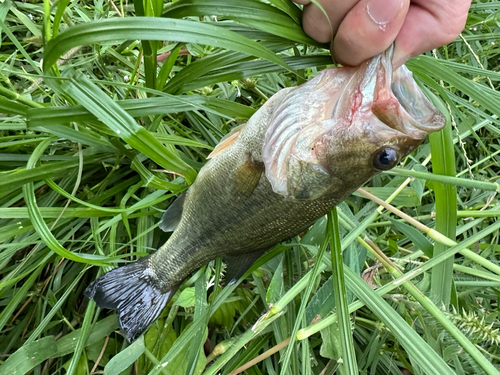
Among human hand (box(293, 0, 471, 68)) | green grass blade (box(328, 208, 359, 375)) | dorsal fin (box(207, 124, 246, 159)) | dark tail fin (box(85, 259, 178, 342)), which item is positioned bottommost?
green grass blade (box(328, 208, 359, 375))

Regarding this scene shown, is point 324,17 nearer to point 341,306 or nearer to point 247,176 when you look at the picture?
point 247,176

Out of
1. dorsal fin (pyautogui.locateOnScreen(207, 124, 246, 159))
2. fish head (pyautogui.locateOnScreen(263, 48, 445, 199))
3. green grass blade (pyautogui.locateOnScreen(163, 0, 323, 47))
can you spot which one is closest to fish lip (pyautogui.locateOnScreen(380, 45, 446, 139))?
fish head (pyautogui.locateOnScreen(263, 48, 445, 199))

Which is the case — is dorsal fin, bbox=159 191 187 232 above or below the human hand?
below

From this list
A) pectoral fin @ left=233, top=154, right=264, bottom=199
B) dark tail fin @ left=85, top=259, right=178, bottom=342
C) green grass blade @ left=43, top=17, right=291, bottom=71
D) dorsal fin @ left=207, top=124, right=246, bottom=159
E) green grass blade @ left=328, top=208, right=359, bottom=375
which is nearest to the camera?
green grass blade @ left=43, top=17, right=291, bottom=71

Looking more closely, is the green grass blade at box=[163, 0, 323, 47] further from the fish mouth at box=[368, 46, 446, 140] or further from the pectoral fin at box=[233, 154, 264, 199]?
the pectoral fin at box=[233, 154, 264, 199]

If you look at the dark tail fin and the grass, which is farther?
the dark tail fin
